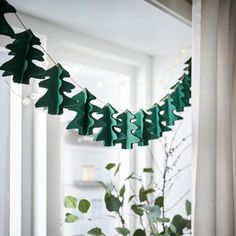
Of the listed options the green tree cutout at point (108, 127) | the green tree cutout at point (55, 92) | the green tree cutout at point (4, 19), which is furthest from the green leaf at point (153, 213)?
the green tree cutout at point (4, 19)

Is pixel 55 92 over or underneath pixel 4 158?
over

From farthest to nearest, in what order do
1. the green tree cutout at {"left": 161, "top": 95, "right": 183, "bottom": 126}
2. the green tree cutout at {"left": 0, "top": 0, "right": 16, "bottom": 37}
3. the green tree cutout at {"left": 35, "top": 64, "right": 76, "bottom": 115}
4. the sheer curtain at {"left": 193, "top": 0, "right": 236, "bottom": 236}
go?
the green tree cutout at {"left": 161, "top": 95, "right": 183, "bottom": 126}
the sheer curtain at {"left": 193, "top": 0, "right": 236, "bottom": 236}
the green tree cutout at {"left": 35, "top": 64, "right": 76, "bottom": 115}
the green tree cutout at {"left": 0, "top": 0, "right": 16, "bottom": 37}

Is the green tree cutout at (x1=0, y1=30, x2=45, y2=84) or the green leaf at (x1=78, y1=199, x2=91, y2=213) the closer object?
the green tree cutout at (x1=0, y1=30, x2=45, y2=84)

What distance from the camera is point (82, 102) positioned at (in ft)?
4.67

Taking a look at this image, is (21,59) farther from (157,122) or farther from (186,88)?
(186,88)

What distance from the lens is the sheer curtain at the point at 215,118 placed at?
153 centimetres

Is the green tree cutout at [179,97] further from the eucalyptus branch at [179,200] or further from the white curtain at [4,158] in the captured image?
the white curtain at [4,158]

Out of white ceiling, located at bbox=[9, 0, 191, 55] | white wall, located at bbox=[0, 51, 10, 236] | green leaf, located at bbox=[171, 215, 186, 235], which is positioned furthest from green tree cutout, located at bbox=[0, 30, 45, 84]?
green leaf, located at bbox=[171, 215, 186, 235]

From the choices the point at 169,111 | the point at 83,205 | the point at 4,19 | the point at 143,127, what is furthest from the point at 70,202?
the point at 4,19

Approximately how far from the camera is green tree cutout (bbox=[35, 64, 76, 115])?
4.28ft

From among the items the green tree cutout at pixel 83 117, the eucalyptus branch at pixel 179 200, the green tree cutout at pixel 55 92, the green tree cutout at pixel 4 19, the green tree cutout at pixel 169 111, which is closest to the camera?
the green tree cutout at pixel 4 19

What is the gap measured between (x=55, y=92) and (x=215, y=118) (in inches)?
24.0

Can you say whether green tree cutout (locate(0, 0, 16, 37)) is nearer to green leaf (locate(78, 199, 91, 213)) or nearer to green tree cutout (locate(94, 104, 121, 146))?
green tree cutout (locate(94, 104, 121, 146))

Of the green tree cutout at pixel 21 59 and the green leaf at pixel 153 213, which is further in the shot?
the green leaf at pixel 153 213
